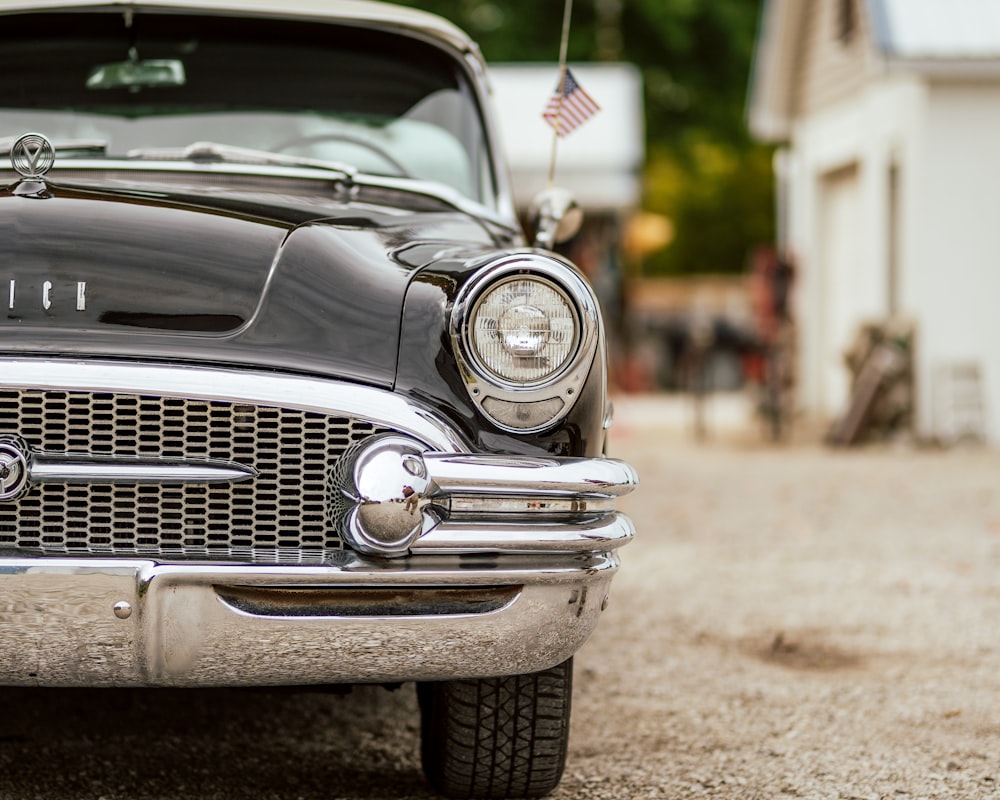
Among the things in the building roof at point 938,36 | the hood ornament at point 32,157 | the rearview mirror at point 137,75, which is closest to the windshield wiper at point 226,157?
the rearview mirror at point 137,75

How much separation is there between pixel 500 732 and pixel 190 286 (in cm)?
105

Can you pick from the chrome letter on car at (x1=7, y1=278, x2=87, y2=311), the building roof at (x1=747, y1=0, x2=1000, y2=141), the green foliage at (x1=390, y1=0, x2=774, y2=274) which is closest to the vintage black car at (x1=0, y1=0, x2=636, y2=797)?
the chrome letter on car at (x1=7, y1=278, x2=87, y2=311)

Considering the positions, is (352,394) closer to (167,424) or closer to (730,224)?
(167,424)

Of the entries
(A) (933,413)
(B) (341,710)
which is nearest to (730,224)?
(A) (933,413)

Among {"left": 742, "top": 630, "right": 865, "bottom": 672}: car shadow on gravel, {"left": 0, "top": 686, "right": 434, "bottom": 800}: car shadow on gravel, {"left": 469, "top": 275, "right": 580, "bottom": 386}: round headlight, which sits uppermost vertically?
{"left": 469, "top": 275, "right": 580, "bottom": 386}: round headlight

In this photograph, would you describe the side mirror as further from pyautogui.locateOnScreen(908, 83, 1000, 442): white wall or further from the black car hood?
pyautogui.locateOnScreen(908, 83, 1000, 442): white wall

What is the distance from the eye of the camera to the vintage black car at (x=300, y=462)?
2432mm

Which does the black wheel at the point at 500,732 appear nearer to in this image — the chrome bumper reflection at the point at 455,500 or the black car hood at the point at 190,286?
the chrome bumper reflection at the point at 455,500

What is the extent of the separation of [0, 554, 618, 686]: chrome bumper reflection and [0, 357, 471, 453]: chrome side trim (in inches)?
9.5

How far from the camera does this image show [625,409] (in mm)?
16922

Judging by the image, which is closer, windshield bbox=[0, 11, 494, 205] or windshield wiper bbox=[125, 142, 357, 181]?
windshield wiper bbox=[125, 142, 357, 181]

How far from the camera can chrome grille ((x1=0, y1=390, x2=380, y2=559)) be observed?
2438mm

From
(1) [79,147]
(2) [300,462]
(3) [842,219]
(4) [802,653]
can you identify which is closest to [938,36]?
(3) [842,219]

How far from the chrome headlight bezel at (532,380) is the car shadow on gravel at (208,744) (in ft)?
2.92
